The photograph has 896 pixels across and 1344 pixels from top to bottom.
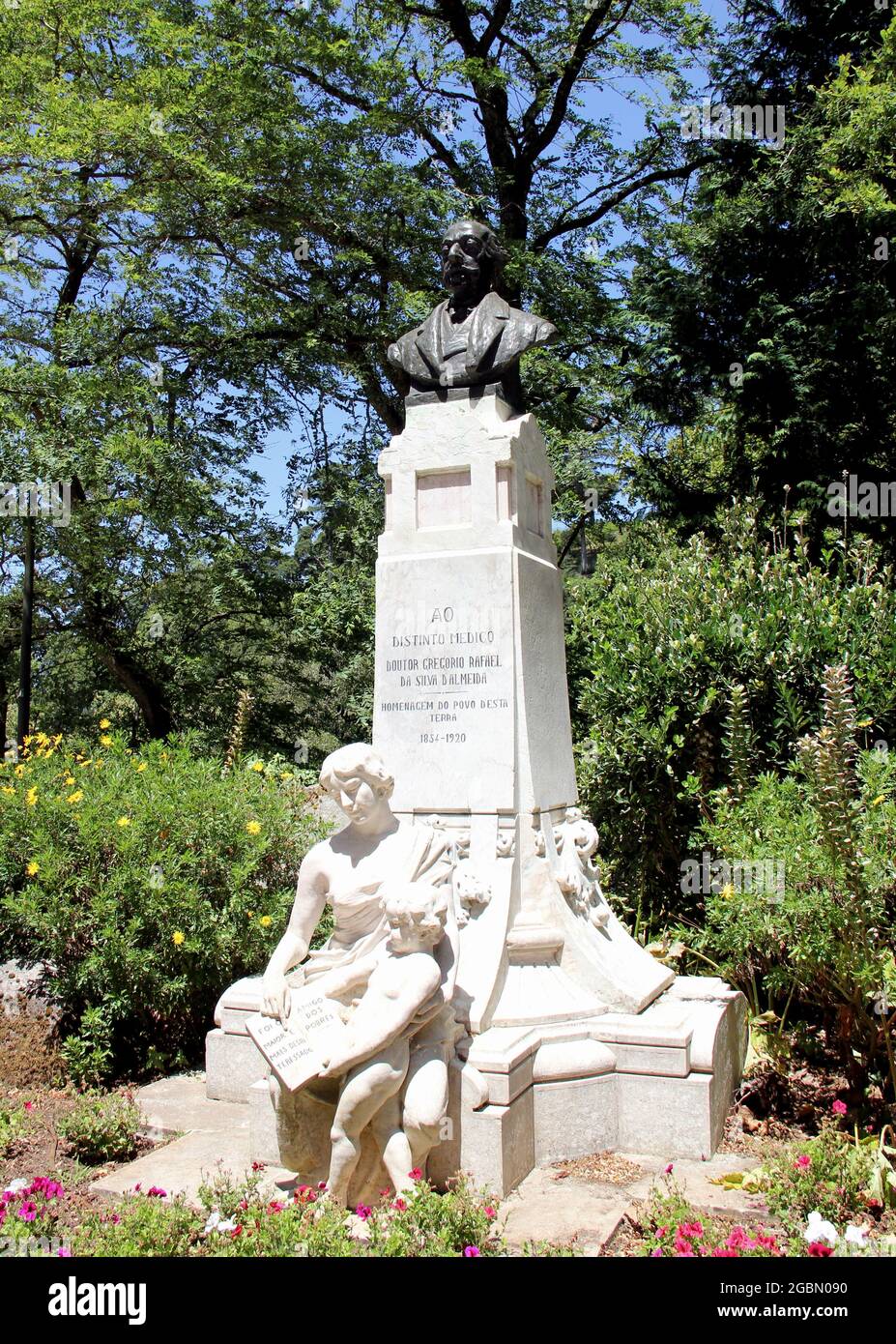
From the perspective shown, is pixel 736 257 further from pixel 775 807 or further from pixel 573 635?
pixel 775 807

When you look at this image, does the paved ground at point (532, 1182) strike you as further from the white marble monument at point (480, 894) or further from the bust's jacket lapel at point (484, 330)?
the bust's jacket lapel at point (484, 330)

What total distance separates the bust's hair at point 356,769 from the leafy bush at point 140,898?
77.0 inches

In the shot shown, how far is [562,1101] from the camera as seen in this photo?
15.5 ft

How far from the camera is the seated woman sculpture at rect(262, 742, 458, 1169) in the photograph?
4.34m

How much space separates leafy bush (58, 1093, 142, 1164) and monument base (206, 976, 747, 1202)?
62cm

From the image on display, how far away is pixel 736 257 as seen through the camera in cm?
1305

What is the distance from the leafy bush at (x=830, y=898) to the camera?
470cm

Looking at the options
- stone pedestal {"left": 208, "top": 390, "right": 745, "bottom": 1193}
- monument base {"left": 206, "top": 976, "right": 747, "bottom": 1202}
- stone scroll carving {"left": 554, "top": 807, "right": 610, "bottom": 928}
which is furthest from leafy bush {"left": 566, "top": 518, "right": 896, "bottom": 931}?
monument base {"left": 206, "top": 976, "right": 747, "bottom": 1202}

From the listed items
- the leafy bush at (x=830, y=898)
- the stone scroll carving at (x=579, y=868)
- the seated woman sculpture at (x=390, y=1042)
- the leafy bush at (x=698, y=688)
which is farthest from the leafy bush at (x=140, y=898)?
the leafy bush at (x=830, y=898)

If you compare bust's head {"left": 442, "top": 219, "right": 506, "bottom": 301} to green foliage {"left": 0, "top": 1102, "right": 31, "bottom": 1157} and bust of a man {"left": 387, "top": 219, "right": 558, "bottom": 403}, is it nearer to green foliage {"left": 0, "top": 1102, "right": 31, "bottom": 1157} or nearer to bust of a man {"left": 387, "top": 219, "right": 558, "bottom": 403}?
bust of a man {"left": 387, "top": 219, "right": 558, "bottom": 403}

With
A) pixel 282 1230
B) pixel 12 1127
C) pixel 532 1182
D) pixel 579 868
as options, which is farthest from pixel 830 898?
pixel 12 1127

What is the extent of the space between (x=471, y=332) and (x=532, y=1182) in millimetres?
4428

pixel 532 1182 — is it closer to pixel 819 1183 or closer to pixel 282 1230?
pixel 819 1183

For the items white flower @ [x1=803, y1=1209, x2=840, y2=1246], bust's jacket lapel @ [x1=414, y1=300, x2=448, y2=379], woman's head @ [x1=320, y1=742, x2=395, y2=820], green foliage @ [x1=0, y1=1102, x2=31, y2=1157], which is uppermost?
bust's jacket lapel @ [x1=414, y1=300, x2=448, y2=379]
